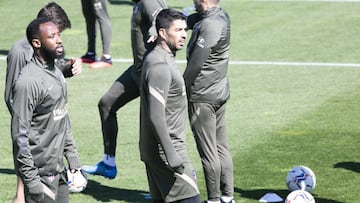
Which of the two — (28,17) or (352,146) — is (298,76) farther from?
(28,17)

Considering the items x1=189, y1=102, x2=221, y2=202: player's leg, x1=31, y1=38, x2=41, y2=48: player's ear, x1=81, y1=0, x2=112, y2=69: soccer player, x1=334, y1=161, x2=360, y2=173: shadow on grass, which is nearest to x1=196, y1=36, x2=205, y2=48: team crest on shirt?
x1=189, y1=102, x2=221, y2=202: player's leg

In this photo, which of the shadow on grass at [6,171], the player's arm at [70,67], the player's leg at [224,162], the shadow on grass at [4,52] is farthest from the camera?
the shadow on grass at [4,52]

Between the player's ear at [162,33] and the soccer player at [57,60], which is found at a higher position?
the player's ear at [162,33]


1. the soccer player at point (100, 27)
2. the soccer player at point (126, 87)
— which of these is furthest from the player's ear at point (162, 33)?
the soccer player at point (100, 27)

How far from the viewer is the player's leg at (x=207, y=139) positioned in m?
11.1

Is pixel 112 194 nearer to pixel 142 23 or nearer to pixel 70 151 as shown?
pixel 142 23

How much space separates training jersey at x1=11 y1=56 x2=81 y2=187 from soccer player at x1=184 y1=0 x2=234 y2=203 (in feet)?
7.52

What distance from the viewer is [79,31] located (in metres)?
22.8

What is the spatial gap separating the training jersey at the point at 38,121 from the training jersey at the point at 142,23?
3.23m

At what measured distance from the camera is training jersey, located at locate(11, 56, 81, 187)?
8461 mm

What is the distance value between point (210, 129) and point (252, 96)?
6.21 meters

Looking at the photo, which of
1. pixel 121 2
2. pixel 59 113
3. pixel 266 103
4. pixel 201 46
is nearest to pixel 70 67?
pixel 201 46

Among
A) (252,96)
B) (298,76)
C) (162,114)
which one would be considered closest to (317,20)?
(298,76)

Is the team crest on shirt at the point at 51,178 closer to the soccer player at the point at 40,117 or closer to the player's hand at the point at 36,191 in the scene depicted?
the soccer player at the point at 40,117
